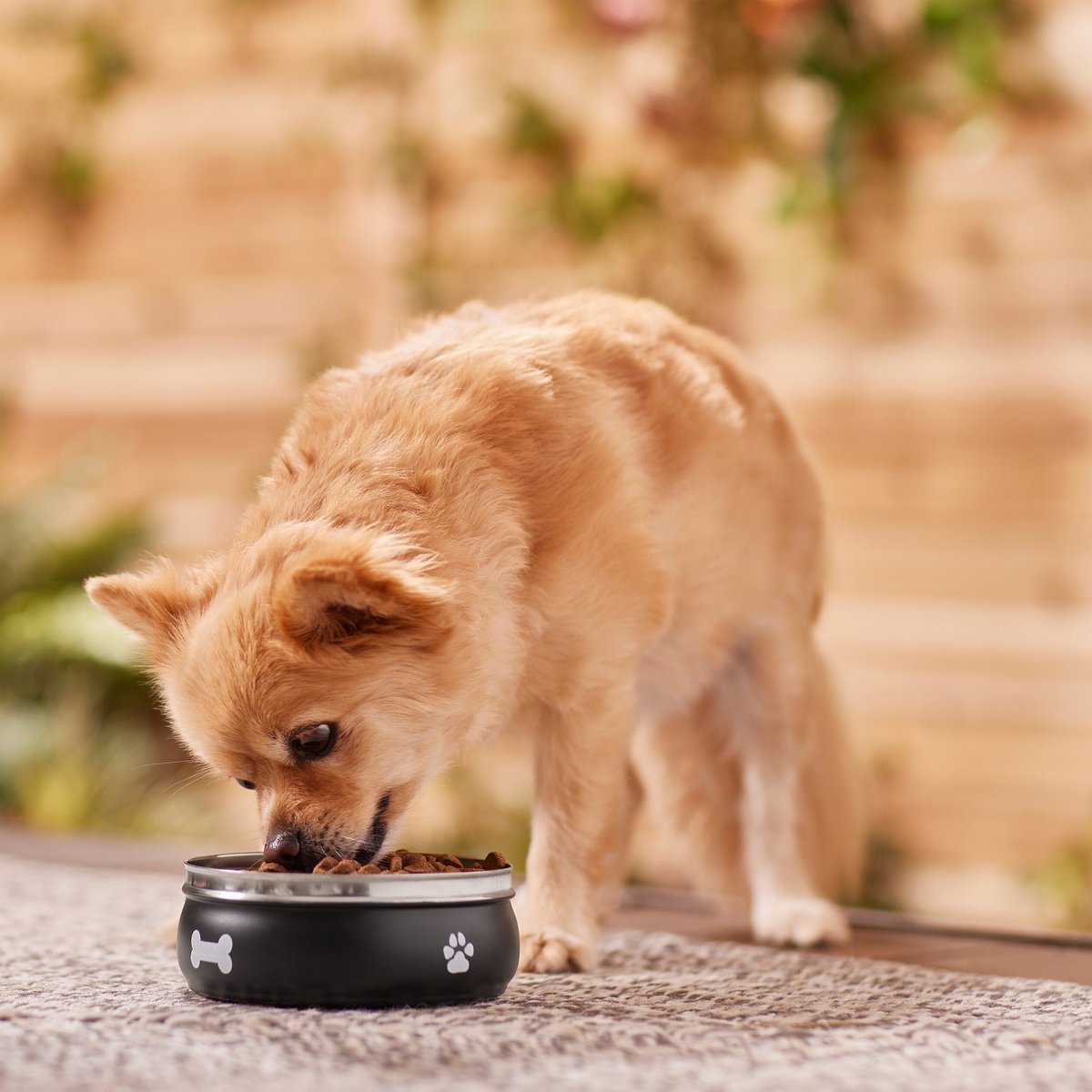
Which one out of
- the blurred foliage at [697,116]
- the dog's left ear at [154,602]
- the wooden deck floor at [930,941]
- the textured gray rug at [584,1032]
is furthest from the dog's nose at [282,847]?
the blurred foliage at [697,116]

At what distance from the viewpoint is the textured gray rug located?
158cm

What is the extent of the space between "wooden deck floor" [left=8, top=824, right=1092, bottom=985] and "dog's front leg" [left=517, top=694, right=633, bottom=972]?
19.0 inches

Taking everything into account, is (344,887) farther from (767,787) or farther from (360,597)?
(767,787)

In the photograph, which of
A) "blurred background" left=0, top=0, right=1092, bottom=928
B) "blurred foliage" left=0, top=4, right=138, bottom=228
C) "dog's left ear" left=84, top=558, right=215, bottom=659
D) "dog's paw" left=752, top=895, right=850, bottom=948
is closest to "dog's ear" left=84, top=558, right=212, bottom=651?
"dog's left ear" left=84, top=558, right=215, bottom=659

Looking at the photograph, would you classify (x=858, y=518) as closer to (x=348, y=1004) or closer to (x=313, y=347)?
(x=313, y=347)

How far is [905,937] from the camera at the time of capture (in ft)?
9.48

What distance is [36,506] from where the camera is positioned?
6051 millimetres

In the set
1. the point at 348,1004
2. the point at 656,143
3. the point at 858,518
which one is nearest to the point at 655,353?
the point at 348,1004

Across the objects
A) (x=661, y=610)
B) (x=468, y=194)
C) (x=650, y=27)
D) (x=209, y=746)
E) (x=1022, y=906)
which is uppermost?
(x=650, y=27)

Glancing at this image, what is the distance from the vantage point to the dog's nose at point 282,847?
2.05m

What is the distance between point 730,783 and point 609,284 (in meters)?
2.81

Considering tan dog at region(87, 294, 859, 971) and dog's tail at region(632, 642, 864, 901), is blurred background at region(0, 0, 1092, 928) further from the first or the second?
tan dog at region(87, 294, 859, 971)

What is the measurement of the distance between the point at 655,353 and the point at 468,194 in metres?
3.37

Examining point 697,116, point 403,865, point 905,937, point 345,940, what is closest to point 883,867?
point 905,937
